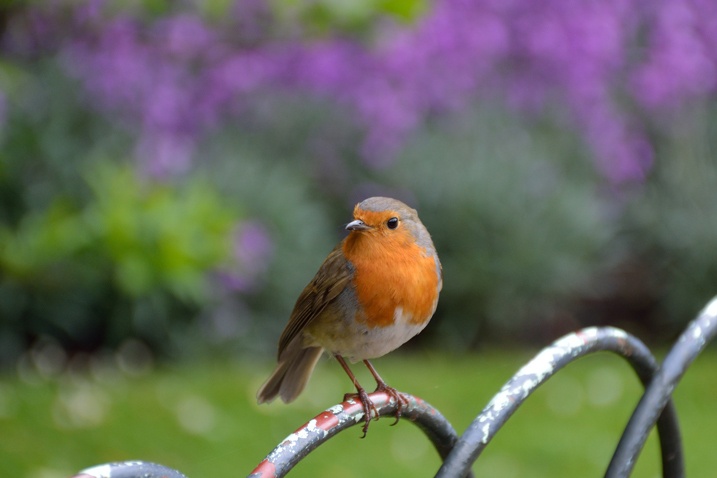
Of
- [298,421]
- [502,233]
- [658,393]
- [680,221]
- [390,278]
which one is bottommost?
[658,393]

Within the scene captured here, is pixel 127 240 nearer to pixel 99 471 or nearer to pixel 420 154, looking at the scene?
pixel 99 471

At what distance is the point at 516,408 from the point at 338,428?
0.31 m

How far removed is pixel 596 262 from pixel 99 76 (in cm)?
328

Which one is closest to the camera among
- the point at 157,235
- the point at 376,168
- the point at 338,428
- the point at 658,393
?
the point at 338,428

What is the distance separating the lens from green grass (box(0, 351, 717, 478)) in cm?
454

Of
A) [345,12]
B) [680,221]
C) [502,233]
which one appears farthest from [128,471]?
[680,221]

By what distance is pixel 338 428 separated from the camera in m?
1.39

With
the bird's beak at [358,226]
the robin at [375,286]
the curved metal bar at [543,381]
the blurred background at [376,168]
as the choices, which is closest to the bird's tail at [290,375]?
the robin at [375,286]

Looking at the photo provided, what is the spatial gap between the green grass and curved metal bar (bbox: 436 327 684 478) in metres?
2.55

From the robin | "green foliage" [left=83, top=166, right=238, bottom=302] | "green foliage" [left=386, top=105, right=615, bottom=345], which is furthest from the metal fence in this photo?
"green foliage" [left=386, top=105, right=615, bottom=345]

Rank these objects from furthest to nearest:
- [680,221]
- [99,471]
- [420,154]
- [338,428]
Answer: [680,221], [420,154], [338,428], [99,471]

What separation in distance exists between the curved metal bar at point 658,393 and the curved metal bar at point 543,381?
0.06 m

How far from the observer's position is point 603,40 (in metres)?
7.03

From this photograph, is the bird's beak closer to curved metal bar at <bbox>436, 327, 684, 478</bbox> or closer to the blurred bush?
curved metal bar at <bbox>436, 327, 684, 478</bbox>
